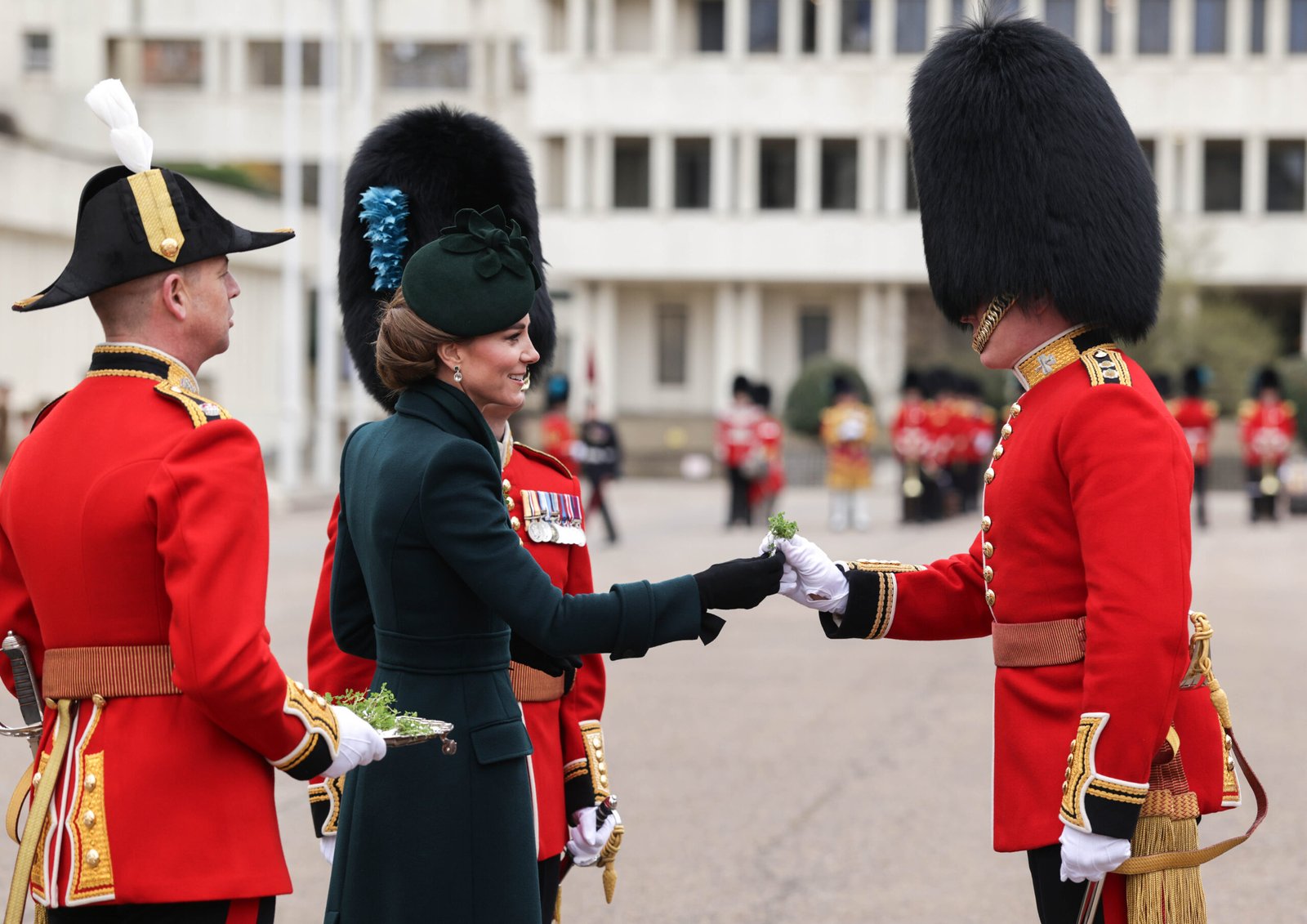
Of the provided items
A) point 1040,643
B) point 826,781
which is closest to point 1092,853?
point 1040,643

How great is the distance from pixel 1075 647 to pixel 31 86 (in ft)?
162

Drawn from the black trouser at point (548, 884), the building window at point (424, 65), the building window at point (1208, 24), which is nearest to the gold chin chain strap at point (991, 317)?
the black trouser at point (548, 884)

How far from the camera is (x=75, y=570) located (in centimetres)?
311

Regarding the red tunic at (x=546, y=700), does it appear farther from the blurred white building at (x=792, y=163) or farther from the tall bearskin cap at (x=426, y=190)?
the blurred white building at (x=792, y=163)

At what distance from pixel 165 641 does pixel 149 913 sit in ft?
1.56

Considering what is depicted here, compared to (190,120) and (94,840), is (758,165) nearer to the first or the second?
(190,120)

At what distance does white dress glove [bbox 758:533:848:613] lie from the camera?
3.71m

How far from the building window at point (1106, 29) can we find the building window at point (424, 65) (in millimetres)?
16869

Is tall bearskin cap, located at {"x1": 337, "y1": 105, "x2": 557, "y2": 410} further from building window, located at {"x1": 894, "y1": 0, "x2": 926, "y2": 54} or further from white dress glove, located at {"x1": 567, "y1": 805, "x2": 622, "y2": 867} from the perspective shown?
building window, located at {"x1": 894, "y1": 0, "x2": 926, "y2": 54}

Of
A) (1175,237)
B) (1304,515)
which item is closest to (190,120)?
(1175,237)

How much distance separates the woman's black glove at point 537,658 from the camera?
3574mm

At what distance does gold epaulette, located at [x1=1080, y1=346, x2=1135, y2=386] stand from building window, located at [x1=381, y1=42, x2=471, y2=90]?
46.7m

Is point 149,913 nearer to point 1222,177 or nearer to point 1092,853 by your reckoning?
point 1092,853

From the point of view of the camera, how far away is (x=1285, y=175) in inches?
1726
